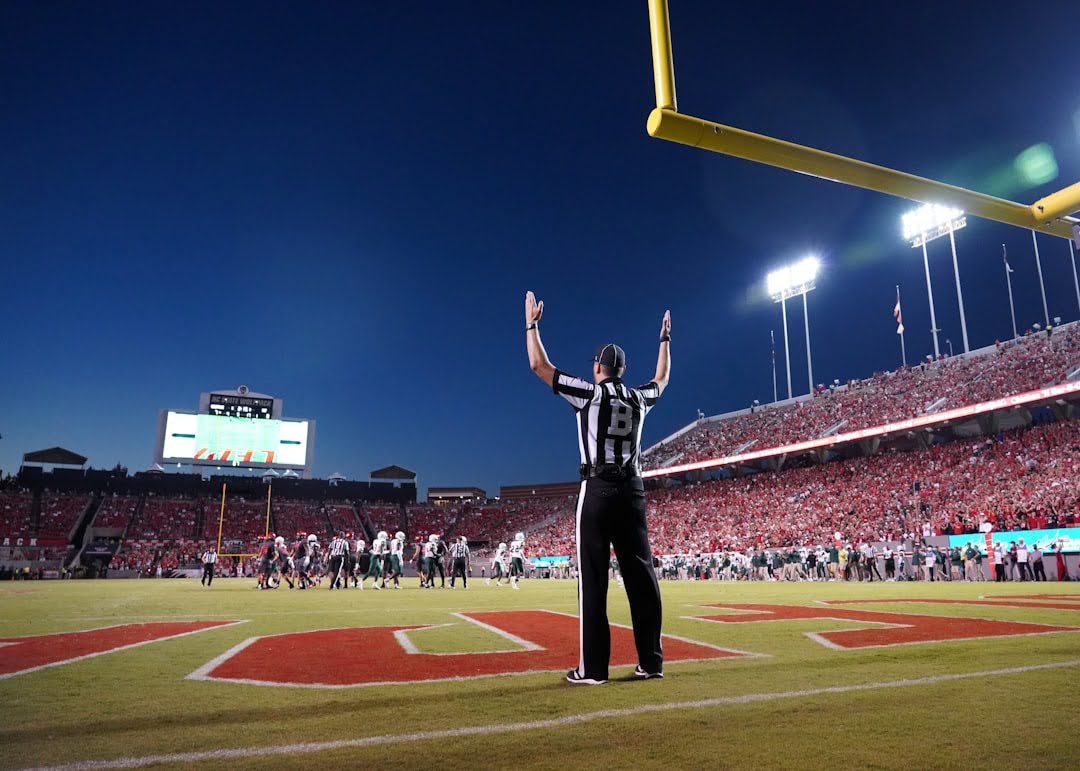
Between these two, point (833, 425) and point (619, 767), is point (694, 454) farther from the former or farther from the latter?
point (619, 767)

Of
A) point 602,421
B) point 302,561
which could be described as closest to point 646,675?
point 602,421

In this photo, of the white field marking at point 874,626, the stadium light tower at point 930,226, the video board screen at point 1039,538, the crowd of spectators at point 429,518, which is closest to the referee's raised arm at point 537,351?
the white field marking at point 874,626

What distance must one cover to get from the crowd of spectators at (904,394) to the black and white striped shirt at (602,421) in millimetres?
37126

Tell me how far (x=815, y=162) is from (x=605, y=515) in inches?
143

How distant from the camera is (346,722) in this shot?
3336mm

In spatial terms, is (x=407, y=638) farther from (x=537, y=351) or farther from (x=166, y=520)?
(x=166, y=520)

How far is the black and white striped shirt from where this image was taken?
465cm

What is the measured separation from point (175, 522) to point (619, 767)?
196 ft

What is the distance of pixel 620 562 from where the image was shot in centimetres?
457

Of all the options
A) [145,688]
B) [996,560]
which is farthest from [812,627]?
[996,560]

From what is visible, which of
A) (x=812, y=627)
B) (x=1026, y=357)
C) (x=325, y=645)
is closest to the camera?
(x=325, y=645)

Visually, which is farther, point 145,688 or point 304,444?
point 304,444

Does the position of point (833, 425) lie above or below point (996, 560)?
above

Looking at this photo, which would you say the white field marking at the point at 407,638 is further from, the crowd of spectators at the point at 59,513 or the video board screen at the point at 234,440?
Result: the crowd of spectators at the point at 59,513
